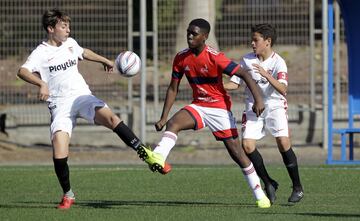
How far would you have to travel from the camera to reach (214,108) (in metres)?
10.8

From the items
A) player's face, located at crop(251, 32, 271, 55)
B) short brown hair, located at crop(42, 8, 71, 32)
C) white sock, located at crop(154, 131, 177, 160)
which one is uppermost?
short brown hair, located at crop(42, 8, 71, 32)

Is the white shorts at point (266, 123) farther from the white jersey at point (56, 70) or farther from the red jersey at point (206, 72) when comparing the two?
the white jersey at point (56, 70)

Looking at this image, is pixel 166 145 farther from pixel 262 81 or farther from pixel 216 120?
pixel 262 81

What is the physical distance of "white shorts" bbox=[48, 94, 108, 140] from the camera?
36.3 ft

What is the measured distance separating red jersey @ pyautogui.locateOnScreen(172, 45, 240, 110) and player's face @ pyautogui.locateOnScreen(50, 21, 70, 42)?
1.22 meters

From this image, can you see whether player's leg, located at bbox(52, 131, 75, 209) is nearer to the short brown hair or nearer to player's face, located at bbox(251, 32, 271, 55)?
the short brown hair

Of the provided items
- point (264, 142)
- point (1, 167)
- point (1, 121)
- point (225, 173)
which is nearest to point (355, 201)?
point (225, 173)

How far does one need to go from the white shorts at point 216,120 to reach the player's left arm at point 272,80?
53 cm

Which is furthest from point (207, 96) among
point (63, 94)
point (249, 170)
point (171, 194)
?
point (171, 194)

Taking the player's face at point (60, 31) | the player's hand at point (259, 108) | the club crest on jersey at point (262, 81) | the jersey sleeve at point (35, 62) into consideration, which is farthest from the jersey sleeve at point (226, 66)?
the jersey sleeve at point (35, 62)

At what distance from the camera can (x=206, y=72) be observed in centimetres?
1073

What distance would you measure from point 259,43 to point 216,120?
3.52ft

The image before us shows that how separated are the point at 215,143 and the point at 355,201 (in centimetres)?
869

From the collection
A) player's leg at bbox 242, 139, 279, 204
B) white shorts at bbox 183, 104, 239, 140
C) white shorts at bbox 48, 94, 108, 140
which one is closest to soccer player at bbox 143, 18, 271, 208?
white shorts at bbox 183, 104, 239, 140
